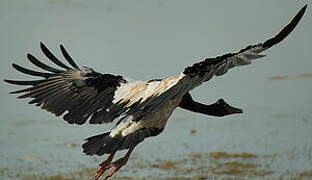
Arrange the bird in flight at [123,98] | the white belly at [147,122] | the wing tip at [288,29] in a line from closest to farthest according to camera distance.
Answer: the wing tip at [288,29], the bird in flight at [123,98], the white belly at [147,122]

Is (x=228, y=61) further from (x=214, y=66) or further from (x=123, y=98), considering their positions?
(x=123, y=98)

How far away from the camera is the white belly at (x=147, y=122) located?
Result: 571cm

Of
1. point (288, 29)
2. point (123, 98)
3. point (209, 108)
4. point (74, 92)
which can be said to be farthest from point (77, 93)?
point (288, 29)

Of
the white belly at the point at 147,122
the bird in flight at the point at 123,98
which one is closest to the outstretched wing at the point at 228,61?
the bird in flight at the point at 123,98

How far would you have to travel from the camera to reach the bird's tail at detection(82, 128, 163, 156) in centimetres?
560

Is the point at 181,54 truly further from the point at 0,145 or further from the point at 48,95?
the point at 48,95

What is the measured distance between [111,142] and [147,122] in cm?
28

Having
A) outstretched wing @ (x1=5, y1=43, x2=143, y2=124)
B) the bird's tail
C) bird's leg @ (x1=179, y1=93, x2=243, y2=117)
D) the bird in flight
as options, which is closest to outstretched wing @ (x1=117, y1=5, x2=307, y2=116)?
the bird in flight

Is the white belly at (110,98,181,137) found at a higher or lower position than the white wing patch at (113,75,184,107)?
lower

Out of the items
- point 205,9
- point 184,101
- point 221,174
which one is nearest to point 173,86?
point 184,101

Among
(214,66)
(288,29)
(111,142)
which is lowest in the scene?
(111,142)

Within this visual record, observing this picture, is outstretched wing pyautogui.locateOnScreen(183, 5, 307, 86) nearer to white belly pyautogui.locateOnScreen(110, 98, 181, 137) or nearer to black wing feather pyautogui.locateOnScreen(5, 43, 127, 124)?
white belly pyautogui.locateOnScreen(110, 98, 181, 137)

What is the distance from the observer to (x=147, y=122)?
5.77 m

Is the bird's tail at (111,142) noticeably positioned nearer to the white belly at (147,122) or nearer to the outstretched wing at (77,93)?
the white belly at (147,122)
